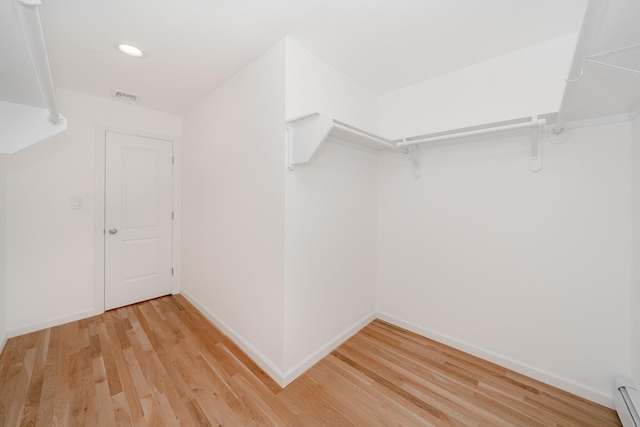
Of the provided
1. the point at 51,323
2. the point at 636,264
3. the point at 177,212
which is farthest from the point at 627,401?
the point at 51,323

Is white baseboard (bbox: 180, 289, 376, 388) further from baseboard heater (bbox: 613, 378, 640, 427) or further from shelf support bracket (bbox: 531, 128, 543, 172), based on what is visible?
shelf support bracket (bbox: 531, 128, 543, 172)

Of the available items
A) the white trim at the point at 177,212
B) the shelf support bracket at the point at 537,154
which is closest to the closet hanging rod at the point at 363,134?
the shelf support bracket at the point at 537,154

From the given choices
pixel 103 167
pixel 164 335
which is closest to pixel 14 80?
pixel 103 167

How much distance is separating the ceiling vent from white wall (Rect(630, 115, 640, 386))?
4.09 metres

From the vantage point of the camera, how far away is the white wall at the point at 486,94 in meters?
1.75

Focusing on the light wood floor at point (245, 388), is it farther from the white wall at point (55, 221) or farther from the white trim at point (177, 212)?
the white trim at point (177, 212)

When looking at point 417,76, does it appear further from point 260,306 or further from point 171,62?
point 260,306

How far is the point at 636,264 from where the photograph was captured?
4.91 feet

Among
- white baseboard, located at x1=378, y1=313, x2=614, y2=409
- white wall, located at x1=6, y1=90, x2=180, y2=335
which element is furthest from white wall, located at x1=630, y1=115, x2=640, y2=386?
white wall, located at x1=6, y1=90, x2=180, y2=335

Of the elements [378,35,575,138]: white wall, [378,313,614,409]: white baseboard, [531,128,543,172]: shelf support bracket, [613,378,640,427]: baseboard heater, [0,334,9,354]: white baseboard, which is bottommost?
[0,334,9,354]: white baseboard

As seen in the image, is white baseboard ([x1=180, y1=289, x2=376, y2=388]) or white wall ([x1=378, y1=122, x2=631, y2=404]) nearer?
white wall ([x1=378, y1=122, x2=631, y2=404])

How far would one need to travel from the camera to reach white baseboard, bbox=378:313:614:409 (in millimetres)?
1646

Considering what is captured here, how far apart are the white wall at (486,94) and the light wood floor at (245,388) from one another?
1.93 meters

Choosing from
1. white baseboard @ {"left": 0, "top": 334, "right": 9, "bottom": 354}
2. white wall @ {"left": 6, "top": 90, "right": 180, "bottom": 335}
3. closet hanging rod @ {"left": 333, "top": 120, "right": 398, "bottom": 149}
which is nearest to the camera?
closet hanging rod @ {"left": 333, "top": 120, "right": 398, "bottom": 149}
